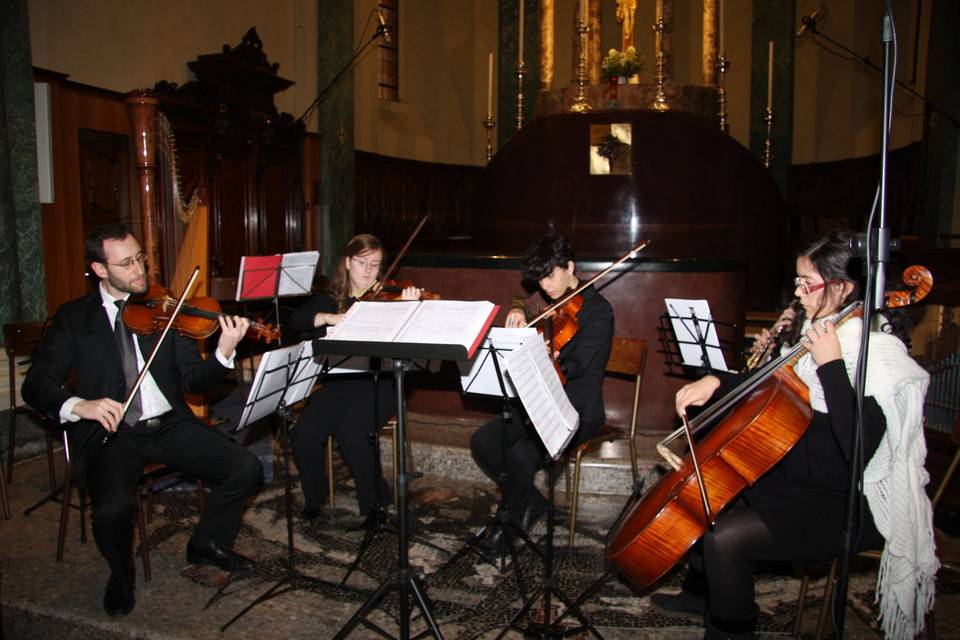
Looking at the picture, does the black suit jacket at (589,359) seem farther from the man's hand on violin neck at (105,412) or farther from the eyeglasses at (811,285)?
the man's hand on violin neck at (105,412)

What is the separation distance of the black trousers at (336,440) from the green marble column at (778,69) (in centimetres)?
861

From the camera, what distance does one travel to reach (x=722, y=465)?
2.35 metres

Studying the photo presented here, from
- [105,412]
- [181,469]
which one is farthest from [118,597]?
[105,412]

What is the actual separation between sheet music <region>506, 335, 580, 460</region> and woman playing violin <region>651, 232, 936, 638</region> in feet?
1.29

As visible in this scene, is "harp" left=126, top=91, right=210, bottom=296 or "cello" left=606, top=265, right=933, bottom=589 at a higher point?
"harp" left=126, top=91, right=210, bottom=296

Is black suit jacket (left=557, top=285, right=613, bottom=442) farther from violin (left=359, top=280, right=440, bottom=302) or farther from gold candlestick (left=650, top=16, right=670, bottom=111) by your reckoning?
gold candlestick (left=650, top=16, right=670, bottom=111)

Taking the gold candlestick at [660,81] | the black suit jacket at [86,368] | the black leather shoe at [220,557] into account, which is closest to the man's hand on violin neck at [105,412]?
the black suit jacket at [86,368]

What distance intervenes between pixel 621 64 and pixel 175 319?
623cm

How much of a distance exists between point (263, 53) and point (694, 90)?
482 cm

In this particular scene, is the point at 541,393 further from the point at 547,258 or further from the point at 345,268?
the point at 345,268

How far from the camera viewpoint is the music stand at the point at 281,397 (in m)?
2.91

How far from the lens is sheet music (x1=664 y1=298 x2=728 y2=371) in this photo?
334 centimetres

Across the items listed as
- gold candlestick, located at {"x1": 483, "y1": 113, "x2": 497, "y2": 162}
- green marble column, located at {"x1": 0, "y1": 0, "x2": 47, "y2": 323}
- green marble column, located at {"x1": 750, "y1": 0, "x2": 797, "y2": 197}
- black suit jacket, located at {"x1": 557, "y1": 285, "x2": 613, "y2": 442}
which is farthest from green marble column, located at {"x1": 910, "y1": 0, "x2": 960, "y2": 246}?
green marble column, located at {"x1": 0, "y1": 0, "x2": 47, "y2": 323}

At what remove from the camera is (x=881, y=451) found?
7.68 feet
